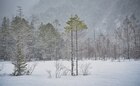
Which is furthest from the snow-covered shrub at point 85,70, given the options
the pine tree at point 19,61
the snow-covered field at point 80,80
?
the pine tree at point 19,61

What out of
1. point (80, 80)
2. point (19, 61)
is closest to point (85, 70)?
point (80, 80)

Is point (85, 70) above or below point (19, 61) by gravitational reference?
below

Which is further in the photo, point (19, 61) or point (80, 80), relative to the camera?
point (19, 61)

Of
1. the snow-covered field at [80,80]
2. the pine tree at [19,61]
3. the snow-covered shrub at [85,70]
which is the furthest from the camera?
the snow-covered shrub at [85,70]

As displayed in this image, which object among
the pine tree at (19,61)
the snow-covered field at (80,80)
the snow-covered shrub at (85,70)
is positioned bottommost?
the snow-covered field at (80,80)

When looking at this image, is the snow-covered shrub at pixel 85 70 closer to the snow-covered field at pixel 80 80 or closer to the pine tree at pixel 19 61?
the snow-covered field at pixel 80 80

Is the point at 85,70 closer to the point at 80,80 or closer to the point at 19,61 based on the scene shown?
the point at 80,80

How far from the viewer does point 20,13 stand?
102 feet

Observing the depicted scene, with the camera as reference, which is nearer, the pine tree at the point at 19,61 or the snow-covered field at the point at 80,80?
the snow-covered field at the point at 80,80

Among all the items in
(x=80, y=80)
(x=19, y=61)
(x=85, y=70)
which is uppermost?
(x=19, y=61)

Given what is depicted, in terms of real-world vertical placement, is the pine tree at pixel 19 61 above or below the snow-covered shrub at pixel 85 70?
above

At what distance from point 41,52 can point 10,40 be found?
10231 mm

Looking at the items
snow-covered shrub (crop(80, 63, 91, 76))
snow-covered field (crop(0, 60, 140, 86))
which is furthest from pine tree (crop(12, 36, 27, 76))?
snow-covered shrub (crop(80, 63, 91, 76))

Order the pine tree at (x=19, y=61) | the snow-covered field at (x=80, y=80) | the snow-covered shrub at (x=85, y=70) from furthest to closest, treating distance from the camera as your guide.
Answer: the snow-covered shrub at (x=85, y=70)
the pine tree at (x=19, y=61)
the snow-covered field at (x=80, y=80)
